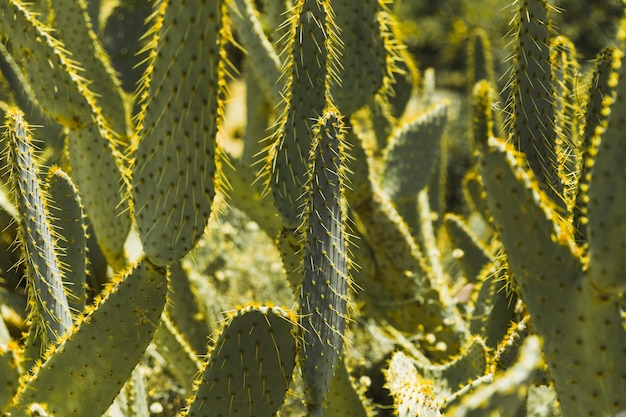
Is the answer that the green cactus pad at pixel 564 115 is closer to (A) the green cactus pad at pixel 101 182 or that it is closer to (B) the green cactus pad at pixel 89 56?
(A) the green cactus pad at pixel 101 182

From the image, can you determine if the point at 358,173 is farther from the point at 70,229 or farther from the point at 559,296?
the point at 559,296

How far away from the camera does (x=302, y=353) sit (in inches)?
82.2

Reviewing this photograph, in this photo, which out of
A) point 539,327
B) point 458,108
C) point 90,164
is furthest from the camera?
point 458,108

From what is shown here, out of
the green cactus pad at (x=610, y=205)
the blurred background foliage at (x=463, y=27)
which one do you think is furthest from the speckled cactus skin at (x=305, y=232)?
the blurred background foliage at (x=463, y=27)

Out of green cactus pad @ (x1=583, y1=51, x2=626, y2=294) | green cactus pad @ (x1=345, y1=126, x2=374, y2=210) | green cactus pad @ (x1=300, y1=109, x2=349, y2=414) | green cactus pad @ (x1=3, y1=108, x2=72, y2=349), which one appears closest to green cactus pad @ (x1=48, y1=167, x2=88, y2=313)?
green cactus pad @ (x1=3, y1=108, x2=72, y2=349)

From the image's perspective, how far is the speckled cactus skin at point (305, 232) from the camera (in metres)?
1.75

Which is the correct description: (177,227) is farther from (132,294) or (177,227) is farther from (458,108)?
(458,108)

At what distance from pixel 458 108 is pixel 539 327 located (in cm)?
665

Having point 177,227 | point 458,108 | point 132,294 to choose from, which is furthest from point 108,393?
point 458,108

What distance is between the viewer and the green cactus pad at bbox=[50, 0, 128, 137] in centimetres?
318

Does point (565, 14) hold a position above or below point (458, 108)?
above

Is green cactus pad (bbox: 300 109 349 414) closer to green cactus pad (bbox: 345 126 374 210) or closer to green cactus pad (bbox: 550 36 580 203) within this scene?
green cactus pad (bbox: 550 36 580 203)

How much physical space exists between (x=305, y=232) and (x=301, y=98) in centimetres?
46

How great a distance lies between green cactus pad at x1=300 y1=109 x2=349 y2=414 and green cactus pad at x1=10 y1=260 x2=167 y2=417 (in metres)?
0.38
